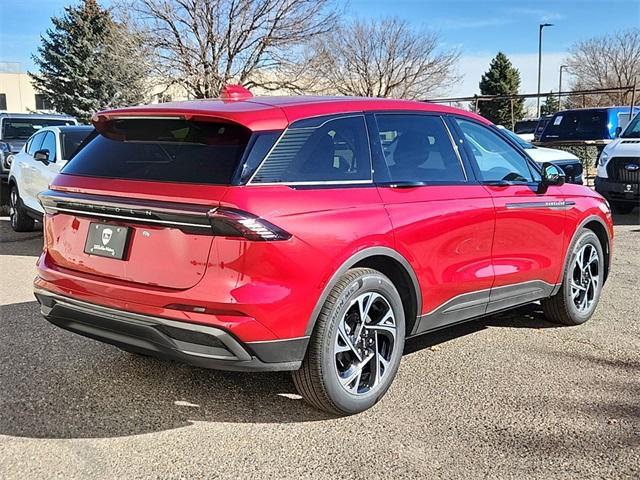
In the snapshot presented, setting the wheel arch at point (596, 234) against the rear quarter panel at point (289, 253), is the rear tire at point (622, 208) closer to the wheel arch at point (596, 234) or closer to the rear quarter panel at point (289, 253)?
the wheel arch at point (596, 234)

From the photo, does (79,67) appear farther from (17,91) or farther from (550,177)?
(550,177)

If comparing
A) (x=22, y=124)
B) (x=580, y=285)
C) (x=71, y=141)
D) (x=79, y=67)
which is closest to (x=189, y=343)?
(x=580, y=285)

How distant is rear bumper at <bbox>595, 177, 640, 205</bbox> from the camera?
10.7 meters

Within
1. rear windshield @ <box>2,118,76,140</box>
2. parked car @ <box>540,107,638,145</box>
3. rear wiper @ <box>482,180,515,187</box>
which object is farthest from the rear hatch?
→ parked car @ <box>540,107,638,145</box>

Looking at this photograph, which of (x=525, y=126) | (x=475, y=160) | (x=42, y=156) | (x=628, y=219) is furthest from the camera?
(x=525, y=126)

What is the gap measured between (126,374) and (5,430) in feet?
2.89

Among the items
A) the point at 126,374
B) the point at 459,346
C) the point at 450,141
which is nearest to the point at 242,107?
the point at 450,141

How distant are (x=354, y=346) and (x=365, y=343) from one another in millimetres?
102

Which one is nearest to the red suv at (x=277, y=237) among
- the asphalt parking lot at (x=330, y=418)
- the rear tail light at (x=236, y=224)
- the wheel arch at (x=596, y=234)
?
the rear tail light at (x=236, y=224)

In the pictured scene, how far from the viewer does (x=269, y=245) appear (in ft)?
10.3

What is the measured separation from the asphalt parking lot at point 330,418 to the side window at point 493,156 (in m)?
1.23

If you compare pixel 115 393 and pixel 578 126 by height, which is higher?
pixel 578 126

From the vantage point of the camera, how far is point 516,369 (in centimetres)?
438

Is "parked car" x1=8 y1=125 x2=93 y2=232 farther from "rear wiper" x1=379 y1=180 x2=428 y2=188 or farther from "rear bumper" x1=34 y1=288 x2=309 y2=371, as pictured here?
"rear wiper" x1=379 y1=180 x2=428 y2=188
